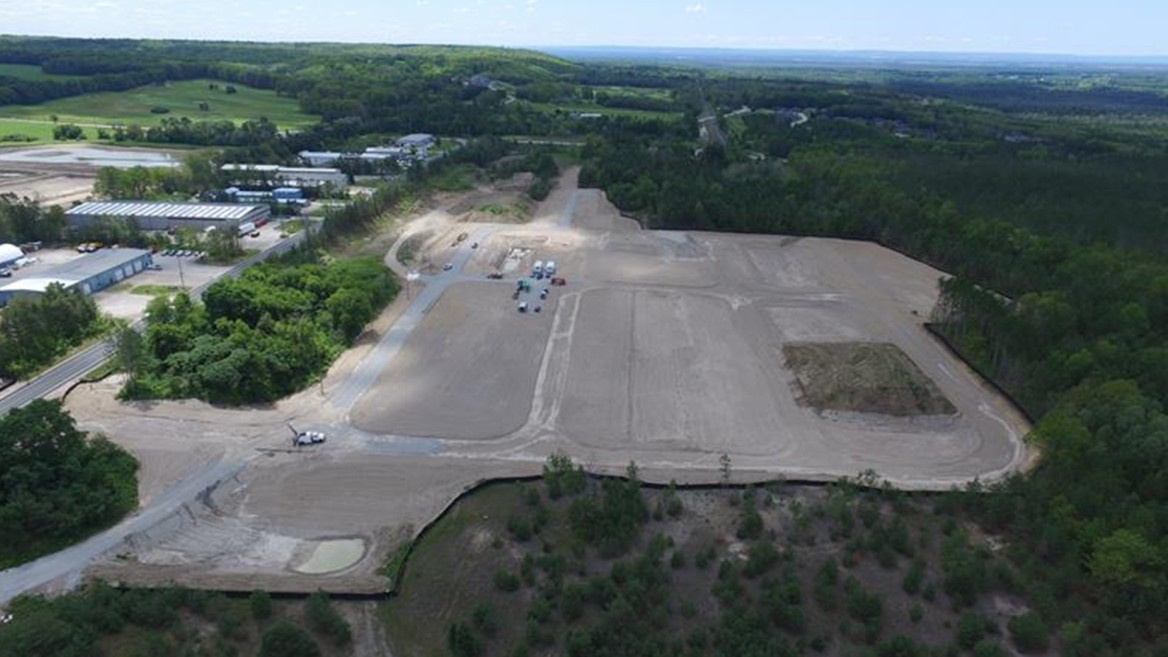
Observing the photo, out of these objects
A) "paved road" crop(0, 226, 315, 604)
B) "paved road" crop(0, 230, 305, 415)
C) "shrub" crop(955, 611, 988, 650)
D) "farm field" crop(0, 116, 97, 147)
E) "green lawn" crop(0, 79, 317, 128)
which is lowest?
"paved road" crop(0, 226, 315, 604)

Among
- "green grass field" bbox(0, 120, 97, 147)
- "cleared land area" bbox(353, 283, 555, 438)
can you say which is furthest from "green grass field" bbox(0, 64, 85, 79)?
"cleared land area" bbox(353, 283, 555, 438)

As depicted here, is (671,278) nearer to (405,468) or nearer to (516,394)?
(516,394)

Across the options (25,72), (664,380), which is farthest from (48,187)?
(25,72)

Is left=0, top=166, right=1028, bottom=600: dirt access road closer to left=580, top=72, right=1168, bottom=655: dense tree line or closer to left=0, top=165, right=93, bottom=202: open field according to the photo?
left=580, top=72, right=1168, bottom=655: dense tree line

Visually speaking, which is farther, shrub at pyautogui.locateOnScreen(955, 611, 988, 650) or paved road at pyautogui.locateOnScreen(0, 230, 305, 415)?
paved road at pyautogui.locateOnScreen(0, 230, 305, 415)

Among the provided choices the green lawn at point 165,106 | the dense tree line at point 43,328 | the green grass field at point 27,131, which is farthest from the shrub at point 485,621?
the green lawn at point 165,106

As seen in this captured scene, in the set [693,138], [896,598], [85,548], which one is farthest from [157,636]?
[693,138]
